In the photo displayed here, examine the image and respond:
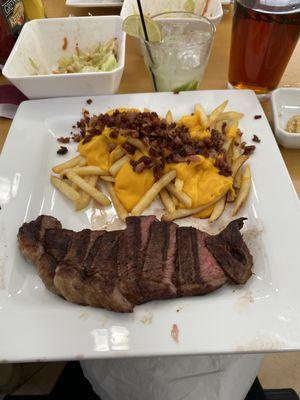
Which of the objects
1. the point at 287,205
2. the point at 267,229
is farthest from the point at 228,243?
the point at 287,205

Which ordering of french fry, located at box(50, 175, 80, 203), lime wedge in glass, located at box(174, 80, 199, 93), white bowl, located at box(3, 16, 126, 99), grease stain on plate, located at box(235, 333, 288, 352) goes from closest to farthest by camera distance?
grease stain on plate, located at box(235, 333, 288, 352) < french fry, located at box(50, 175, 80, 203) < white bowl, located at box(3, 16, 126, 99) < lime wedge in glass, located at box(174, 80, 199, 93)

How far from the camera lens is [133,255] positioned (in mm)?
1424

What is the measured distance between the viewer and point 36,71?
2256 millimetres

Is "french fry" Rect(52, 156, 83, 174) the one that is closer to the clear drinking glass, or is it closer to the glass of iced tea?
the clear drinking glass

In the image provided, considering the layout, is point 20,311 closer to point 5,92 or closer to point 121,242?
point 121,242

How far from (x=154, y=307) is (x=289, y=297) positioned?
1.78 ft

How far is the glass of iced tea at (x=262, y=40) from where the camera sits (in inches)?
70.1


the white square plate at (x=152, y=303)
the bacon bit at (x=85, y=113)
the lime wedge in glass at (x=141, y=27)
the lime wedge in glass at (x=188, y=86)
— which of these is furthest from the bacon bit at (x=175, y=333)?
the lime wedge in glass at (x=141, y=27)

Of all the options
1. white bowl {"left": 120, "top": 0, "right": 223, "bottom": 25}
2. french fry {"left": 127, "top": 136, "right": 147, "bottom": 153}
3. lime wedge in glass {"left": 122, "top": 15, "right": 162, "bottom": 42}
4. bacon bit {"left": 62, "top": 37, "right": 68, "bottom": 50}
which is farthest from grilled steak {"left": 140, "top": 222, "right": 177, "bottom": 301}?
white bowl {"left": 120, "top": 0, "right": 223, "bottom": 25}

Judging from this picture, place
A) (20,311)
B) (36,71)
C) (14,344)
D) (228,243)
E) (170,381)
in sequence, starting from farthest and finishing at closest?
(36,71) < (170,381) < (228,243) < (20,311) < (14,344)

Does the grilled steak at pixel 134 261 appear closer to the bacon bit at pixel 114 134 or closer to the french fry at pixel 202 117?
the bacon bit at pixel 114 134

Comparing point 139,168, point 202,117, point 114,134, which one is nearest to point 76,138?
point 114,134

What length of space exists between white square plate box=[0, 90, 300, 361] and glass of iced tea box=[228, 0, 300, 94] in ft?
0.85

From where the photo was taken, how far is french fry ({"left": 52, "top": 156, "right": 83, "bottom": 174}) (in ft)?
6.17
